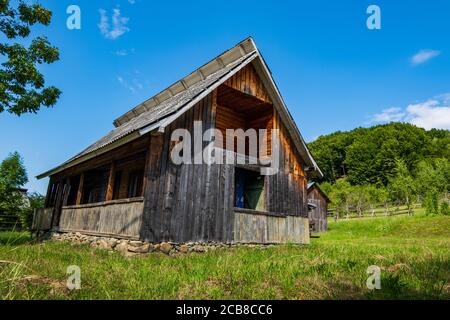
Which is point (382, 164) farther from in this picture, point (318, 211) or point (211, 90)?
point (211, 90)

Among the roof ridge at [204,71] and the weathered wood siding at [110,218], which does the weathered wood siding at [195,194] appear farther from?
the roof ridge at [204,71]

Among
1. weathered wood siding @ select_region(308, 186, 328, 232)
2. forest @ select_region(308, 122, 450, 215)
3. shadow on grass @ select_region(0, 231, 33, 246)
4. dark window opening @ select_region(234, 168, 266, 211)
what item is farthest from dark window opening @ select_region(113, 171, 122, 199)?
forest @ select_region(308, 122, 450, 215)

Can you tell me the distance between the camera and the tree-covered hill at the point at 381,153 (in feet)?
227

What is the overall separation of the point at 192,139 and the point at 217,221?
293 cm

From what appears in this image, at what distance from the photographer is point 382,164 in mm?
69938

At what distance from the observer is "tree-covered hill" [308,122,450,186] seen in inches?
2719

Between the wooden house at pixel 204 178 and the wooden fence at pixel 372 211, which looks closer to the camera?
the wooden house at pixel 204 178

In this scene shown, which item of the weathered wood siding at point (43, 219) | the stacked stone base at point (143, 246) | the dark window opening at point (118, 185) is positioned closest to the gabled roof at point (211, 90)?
the dark window opening at point (118, 185)

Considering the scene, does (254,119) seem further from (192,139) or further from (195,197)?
(195,197)

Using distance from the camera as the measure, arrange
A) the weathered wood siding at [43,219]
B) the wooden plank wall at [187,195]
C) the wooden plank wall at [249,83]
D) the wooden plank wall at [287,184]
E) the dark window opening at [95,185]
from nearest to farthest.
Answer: the wooden plank wall at [187,195], the wooden plank wall at [249,83], the wooden plank wall at [287,184], the dark window opening at [95,185], the weathered wood siding at [43,219]

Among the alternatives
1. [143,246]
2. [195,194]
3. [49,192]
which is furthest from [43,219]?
[195,194]
